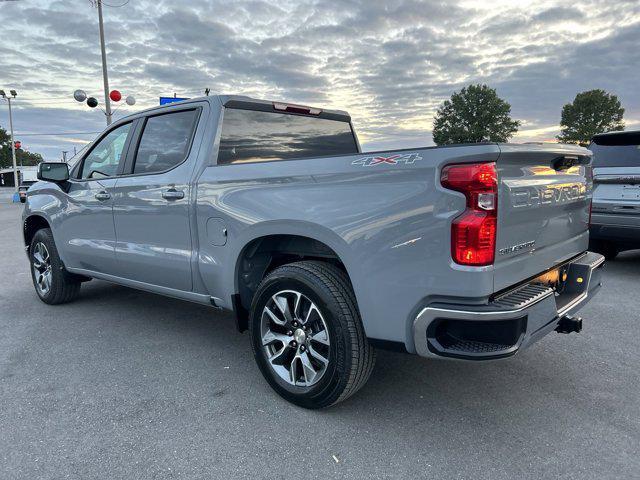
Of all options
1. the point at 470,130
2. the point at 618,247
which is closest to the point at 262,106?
the point at 618,247

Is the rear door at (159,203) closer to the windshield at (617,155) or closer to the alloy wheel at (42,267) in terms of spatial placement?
the alloy wheel at (42,267)

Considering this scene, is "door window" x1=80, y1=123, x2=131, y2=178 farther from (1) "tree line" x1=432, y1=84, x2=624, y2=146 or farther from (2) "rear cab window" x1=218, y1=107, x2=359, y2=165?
(1) "tree line" x1=432, y1=84, x2=624, y2=146

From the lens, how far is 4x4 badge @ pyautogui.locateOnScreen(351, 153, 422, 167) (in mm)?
2325

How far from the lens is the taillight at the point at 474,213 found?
2188mm

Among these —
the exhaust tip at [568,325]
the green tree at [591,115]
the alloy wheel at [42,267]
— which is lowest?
the alloy wheel at [42,267]

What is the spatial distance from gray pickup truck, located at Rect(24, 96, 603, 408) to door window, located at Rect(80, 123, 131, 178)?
0.03 metres

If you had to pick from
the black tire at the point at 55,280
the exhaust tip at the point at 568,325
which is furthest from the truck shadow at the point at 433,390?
the black tire at the point at 55,280

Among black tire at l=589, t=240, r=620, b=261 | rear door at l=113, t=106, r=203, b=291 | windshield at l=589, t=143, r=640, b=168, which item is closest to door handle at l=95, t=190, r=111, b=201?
rear door at l=113, t=106, r=203, b=291

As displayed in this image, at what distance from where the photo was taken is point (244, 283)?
3.31 meters

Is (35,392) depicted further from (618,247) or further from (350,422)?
(618,247)

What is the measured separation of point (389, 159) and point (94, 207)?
10.1ft

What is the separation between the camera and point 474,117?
63.7 m

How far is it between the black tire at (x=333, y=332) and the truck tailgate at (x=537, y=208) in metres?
0.79

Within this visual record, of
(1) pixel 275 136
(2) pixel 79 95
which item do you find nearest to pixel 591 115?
(2) pixel 79 95
